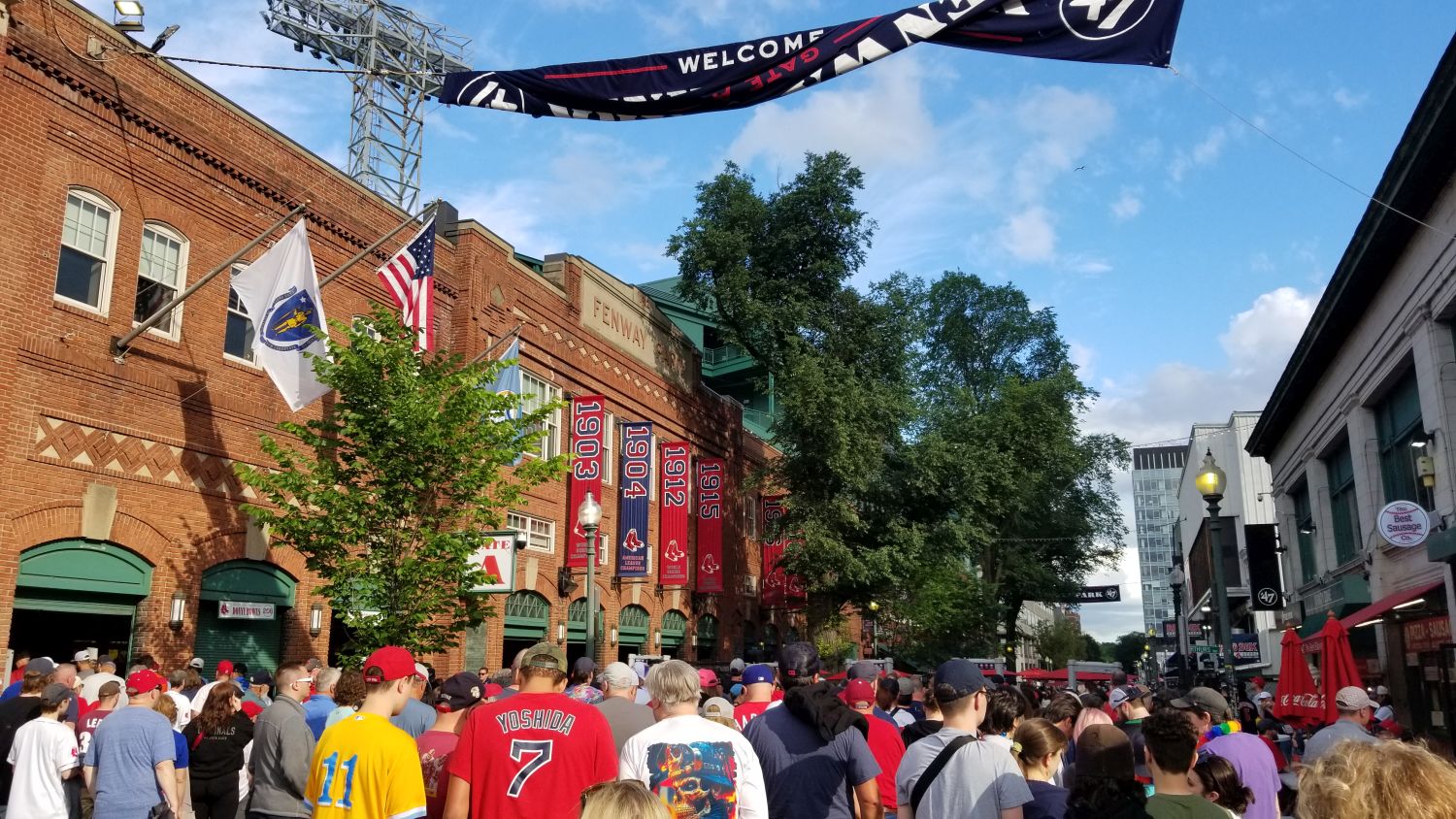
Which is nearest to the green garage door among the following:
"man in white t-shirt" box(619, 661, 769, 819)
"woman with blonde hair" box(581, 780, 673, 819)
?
"man in white t-shirt" box(619, 661, 769, 819)

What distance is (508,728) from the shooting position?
16.1ft

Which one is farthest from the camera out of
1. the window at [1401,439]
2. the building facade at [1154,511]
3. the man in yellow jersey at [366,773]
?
the building facade at [1154,511]

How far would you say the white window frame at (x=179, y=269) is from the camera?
619 inches

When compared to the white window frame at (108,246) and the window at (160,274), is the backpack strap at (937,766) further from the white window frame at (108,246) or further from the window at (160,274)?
the window at (160,274)

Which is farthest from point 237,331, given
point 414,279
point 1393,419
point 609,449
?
point 1393,419

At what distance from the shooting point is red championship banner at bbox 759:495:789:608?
3497cm

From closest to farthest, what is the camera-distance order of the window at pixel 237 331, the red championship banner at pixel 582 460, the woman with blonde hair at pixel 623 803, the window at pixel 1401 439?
the woman with blonde hair at pixel 623 803 → the window at pixel 237 331 → the window at pixel 1401 439 → the red championship banner at pixel 582 460

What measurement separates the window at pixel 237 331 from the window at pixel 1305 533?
27463 mm

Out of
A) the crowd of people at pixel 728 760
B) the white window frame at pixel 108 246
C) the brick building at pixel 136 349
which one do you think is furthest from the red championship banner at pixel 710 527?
the crowd of people at pixel 728 760

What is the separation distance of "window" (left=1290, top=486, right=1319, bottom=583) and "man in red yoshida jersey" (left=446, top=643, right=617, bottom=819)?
99.1ft

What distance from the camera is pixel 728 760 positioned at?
497cm

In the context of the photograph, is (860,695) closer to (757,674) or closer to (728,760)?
(757,674)

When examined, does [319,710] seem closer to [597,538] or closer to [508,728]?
[508,728]

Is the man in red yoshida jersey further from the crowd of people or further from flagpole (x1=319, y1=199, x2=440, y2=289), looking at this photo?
flagpole (x1=319, y1=199, x2=440, y2=289)
